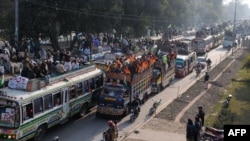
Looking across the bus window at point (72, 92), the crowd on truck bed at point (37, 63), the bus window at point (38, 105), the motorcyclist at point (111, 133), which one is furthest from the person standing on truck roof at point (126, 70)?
the motorcyclist at point (111, 133)

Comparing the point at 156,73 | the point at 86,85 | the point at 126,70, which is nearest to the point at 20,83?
the point at 86,85

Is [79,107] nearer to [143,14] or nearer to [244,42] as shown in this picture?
[143,14]

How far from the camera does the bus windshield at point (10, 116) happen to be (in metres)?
17.0

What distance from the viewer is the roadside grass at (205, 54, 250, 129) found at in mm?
22309

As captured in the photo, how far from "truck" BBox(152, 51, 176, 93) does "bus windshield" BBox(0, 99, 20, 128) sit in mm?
14343

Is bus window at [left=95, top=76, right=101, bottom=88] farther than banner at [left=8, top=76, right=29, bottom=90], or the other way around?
bus window at [left=95, top=76, right=101, bottom=88]

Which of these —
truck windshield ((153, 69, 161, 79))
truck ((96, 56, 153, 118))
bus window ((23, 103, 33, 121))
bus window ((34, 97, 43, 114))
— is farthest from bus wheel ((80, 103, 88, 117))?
truck windshield ((153, 69, 161, 79))

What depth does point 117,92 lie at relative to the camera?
76.3ft

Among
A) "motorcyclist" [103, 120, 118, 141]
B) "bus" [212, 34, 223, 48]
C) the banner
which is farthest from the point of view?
"bus" [212, 34, 223, 48]

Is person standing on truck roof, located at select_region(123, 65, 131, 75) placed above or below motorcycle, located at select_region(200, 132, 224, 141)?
above

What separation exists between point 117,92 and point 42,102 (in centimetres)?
559

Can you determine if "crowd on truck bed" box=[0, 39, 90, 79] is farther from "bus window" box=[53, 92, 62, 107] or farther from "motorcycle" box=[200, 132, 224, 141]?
"motorcycle" box=[200, 132, 224, 141]

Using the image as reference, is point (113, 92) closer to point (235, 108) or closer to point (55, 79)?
point (55, 79)

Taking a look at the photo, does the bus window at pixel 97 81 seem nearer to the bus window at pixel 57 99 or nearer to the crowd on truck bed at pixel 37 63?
the crowd on truck bed at pixel 37 63
